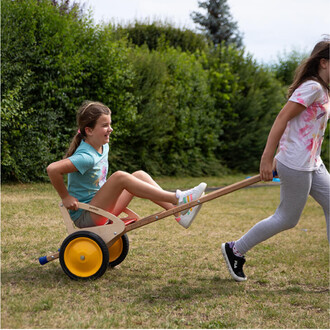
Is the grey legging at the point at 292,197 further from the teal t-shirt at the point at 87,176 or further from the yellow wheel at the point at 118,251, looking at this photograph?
the teal t-shirt at the point at 87,176

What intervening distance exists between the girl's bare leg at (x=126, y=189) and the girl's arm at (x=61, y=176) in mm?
190

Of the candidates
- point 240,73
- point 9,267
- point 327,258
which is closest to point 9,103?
point 9,267

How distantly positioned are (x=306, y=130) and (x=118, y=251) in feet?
5.89

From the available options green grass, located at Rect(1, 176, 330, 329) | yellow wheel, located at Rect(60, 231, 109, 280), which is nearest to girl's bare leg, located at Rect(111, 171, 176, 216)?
yellow wheel, located at Rect(60, 231, 109, 280)

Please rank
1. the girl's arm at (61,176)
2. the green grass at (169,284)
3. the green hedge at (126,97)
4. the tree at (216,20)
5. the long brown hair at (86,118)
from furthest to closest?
the tree at (216,20) < the green hedge at (126,97) < the long brown hair at (86,118) < the girl's arm at (61,176) < the green grass at (169,284)

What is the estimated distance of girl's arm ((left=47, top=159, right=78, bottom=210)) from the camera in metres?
3.30

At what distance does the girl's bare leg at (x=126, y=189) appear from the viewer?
11.3ft

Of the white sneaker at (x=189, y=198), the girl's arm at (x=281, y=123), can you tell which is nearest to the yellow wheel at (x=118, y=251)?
the white sneaker at (x=189, y=198)

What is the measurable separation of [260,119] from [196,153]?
3.01 meters

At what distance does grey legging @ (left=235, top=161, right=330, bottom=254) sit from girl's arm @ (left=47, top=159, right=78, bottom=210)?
1.31 m

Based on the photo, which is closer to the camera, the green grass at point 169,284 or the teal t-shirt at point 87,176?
the green grass at point 169,284

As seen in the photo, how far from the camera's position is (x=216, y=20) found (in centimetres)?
2547

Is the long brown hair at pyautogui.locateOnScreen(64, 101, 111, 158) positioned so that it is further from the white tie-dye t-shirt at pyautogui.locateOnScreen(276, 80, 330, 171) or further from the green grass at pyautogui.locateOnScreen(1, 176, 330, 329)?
the white tie-dye t-shirt at pyautogui.locateOnScreen(276, 80, 330, 171)

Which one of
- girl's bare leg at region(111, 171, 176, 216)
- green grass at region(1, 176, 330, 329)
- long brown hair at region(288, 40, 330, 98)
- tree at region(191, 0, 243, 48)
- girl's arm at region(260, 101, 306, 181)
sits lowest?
green grass at region(1, 176, 330, 329)
